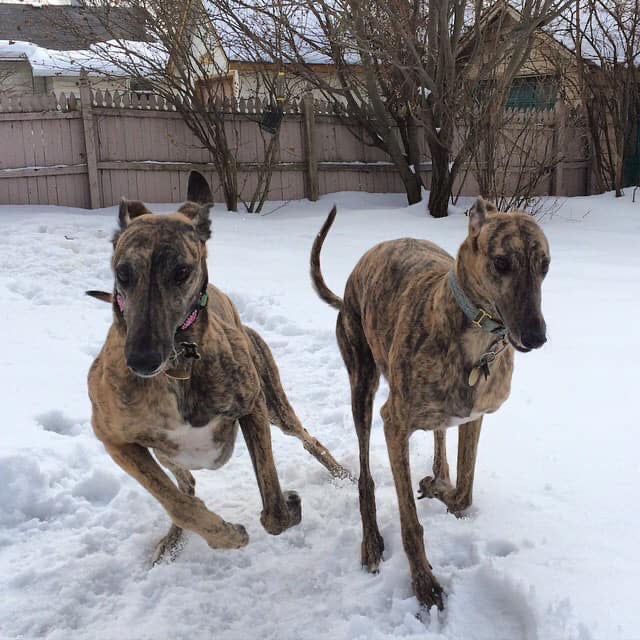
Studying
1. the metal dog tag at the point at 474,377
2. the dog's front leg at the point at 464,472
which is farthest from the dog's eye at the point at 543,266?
the dog's front leg at the point at 464,472

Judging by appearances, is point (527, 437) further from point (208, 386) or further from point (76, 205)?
point (76, 205)

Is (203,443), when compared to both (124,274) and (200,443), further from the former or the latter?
(124,274)

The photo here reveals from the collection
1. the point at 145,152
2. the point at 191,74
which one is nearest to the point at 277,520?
A: the point at 145,152

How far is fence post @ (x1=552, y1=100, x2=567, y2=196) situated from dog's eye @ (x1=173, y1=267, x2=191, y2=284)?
1031 centimetres

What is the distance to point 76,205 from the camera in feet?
39.6

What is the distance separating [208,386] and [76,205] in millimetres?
10075

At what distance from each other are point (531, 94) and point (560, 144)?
399 cm

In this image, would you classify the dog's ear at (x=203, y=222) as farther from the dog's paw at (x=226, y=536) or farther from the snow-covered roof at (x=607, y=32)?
the snow-covered roof at (x=607, y=32)

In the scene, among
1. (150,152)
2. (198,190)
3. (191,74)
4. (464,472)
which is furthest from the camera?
(150,152)

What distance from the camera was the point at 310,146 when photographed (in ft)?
45.3

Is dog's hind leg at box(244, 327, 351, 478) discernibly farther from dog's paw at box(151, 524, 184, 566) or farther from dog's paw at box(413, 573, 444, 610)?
dog's paw at box(413, 573, 444, 610)

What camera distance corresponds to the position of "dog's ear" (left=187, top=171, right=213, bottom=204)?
136 inches

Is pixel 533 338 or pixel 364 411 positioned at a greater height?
pixel 533 338

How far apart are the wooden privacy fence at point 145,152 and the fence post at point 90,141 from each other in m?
0.02
